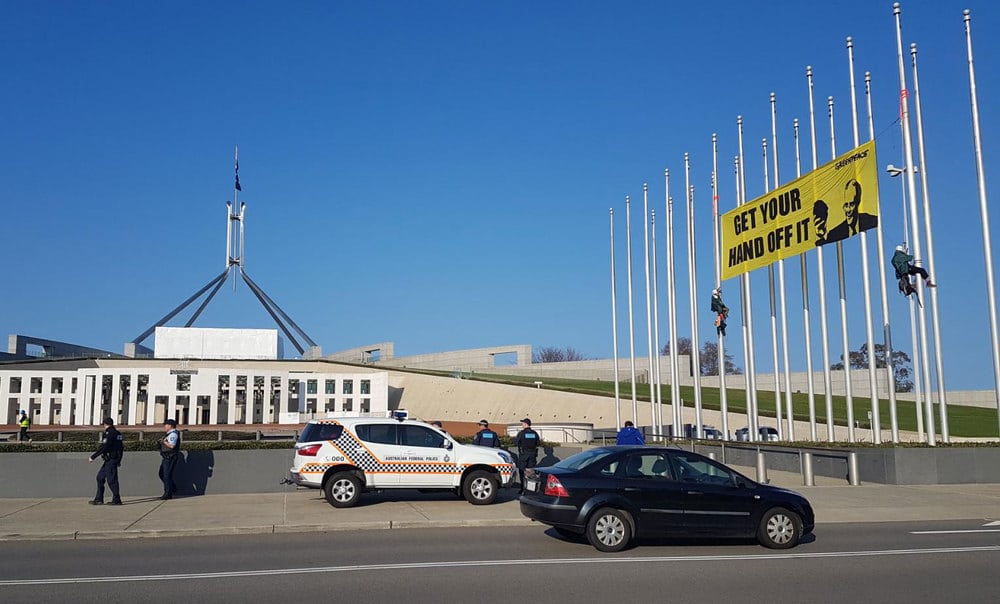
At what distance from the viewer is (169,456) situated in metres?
18.2

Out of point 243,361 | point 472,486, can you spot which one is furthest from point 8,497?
point 243,361

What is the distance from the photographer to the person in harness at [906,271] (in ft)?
77.0

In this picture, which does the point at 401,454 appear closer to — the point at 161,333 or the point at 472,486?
the point at 472,486

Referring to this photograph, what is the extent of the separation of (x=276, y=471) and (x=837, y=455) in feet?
46.6

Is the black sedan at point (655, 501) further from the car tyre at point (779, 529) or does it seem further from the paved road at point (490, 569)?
the paved road at point (490, 569)

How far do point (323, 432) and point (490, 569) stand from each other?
7.34 metres

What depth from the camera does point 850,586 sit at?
31.3 ft

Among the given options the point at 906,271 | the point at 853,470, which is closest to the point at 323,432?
the point at 853,470

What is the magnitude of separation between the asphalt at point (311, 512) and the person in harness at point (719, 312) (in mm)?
11341

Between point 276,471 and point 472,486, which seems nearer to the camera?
point 472,486

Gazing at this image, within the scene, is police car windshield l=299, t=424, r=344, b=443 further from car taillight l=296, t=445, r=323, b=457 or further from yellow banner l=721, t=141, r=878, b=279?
yellow banner l=721, t=141, r=878, b=279

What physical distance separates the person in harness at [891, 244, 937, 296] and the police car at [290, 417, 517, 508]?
1263 cm

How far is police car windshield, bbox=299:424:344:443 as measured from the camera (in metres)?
16.9

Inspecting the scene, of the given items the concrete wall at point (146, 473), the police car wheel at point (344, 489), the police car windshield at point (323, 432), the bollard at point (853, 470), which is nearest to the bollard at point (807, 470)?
the bollard at point (853, 470)
